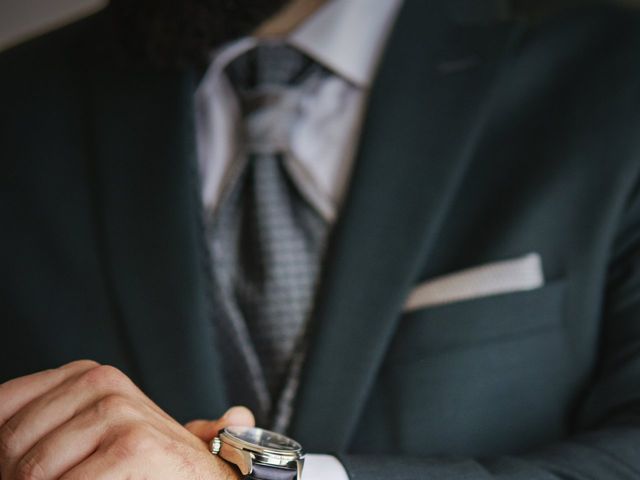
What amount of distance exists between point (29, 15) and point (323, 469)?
1409 millimetres

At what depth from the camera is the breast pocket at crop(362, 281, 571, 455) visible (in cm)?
73

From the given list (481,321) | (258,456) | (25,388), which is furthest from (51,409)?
(481,321)

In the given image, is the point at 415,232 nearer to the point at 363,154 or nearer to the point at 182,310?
the point at 363,154

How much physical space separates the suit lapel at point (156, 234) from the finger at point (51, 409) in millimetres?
226

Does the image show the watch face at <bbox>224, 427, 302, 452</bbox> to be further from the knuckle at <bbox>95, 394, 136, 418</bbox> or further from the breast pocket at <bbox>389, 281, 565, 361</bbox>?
the breast pocket at <bbox>389, 281, 565, 361</bbox>

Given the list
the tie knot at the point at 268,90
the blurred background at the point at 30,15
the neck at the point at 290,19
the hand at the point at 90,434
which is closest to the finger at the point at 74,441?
the hand at the point at 90,434

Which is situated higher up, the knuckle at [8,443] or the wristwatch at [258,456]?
the knuckle at [8,443]

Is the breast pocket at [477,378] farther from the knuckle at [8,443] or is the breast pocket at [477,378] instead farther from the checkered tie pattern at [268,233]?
the knuckle at [8,443]

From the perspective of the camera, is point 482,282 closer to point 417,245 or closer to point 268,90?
point 417,245

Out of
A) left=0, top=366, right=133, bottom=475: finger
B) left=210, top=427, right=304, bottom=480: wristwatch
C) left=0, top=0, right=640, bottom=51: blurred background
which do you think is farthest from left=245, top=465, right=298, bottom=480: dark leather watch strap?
left=0, top=0, right=640, bottom=51: blurred background

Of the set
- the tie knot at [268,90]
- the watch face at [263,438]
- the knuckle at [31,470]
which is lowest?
the watch face at [263,438]

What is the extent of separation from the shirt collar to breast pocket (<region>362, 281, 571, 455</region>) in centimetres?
29

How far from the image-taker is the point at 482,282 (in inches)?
29.7

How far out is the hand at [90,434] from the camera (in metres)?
0.48
